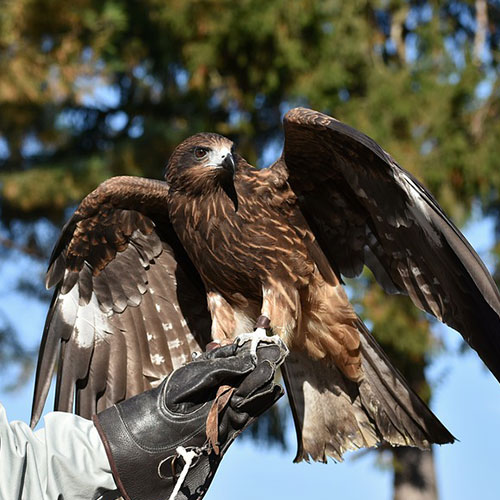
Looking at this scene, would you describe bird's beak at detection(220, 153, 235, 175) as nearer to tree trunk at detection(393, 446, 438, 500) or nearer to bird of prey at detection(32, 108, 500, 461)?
bird of prey at detection(32, 108, 500, 461)

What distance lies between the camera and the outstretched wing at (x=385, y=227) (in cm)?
374

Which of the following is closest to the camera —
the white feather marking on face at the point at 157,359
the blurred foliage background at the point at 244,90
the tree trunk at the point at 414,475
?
the white feather marking on face at the point at 157,359

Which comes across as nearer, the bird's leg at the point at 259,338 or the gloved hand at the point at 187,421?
the gloved hand at the point at 187,421

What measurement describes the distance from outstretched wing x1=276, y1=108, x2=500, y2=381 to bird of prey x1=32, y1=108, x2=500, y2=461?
10 millimetres

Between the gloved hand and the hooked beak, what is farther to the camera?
the hooked beak

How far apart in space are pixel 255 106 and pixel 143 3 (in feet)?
6.59

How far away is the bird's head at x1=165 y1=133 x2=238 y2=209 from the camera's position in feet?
14.8

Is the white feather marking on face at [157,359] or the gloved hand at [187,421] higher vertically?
the white feather marking on face at [157,359]

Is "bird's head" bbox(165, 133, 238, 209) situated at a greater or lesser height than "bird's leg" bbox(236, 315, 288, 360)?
greater

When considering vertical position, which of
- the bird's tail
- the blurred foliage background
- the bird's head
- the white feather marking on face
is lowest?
the bird's tail

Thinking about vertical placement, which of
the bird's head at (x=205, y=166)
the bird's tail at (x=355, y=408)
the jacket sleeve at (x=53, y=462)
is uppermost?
the bird's head at (x=205, y=166)

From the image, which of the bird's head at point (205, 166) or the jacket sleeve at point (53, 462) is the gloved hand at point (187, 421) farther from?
the bird's head at point (205, 166)

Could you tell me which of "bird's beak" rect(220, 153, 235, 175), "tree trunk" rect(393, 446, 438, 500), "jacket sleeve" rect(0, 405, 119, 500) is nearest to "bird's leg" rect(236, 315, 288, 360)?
"bird's beak" rect(220, 153, 235, 175)

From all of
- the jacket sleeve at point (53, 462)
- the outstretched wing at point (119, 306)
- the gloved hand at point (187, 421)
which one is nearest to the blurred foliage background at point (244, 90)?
the outstretched wing at point (119, 306)
